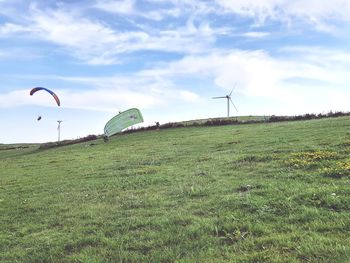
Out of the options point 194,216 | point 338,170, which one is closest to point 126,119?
point 338,170

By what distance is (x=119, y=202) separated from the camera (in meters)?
13.6

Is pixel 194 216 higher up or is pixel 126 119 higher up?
pixel 126 119

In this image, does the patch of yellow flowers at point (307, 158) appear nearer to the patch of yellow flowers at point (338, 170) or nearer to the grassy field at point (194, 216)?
the grassy field at point (194, 216)

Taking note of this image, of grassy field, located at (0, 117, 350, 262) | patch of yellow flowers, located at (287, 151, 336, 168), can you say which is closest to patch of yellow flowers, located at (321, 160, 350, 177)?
grassy field, located at (0, 117, 350, 262)

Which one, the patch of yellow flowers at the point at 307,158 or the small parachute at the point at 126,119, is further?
the small parachute at the point at 126,119

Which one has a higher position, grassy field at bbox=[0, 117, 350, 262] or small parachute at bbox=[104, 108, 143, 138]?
small parachute at bbox=[104, 108, 143, 138]

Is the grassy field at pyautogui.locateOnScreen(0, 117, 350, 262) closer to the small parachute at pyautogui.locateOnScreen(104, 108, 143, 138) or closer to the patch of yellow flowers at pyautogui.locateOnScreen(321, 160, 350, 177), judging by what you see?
the patch of yellow flowers at pyautogui.locateOnScreen(321, 160, 350, 177)

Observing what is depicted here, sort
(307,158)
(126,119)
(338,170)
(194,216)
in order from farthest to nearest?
(126,119), (307,158), (338,170), (194,216)

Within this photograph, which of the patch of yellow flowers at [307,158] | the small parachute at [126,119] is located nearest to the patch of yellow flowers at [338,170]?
the patch of yellow flowers at [307,158]

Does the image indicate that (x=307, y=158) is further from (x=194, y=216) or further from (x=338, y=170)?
(x=194, y=216)

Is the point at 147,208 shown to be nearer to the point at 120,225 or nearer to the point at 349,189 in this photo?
the point at 120,225

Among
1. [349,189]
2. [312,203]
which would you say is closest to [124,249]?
[312,203]

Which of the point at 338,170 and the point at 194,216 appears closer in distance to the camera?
the point at 194,216

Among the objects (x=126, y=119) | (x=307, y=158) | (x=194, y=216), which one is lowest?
(x=194, y=216)
